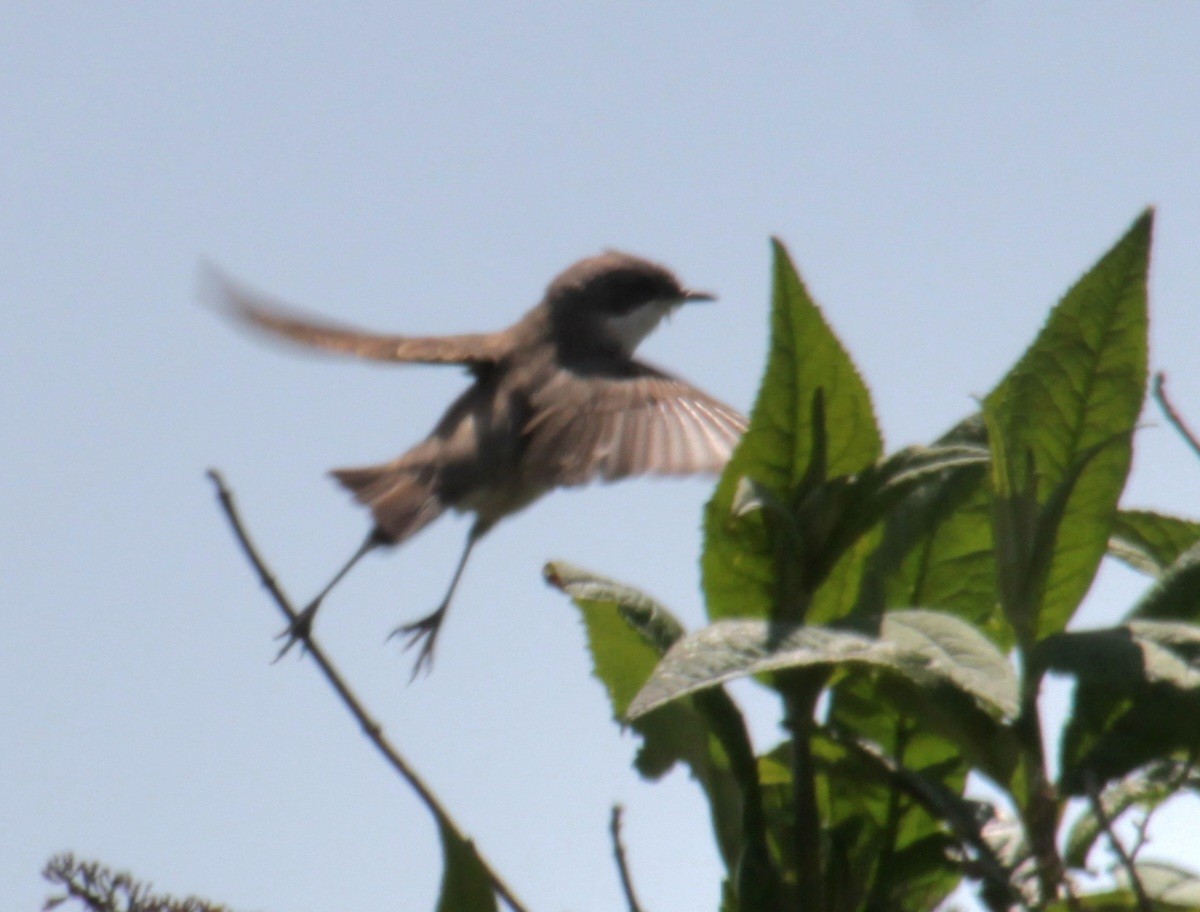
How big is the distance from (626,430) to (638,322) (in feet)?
7.58

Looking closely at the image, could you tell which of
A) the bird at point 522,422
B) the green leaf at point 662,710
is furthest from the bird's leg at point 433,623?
the green leaf at point 662,710

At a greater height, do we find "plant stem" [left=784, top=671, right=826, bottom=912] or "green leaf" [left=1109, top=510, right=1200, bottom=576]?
"green leaf" [left=1109, top=510, right=1200, bottom=576]

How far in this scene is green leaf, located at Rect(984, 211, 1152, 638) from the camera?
171cm

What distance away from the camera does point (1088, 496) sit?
175 cm

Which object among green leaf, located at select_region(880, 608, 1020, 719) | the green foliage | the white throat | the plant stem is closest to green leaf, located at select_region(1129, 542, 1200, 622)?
the green foliage

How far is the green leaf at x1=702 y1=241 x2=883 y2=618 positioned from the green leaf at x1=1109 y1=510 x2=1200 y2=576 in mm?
410

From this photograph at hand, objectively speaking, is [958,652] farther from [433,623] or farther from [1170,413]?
[433,623]

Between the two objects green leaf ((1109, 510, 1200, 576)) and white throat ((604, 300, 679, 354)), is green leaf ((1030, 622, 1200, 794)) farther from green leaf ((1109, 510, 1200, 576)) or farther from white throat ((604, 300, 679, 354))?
white throat ((604, 300, 679, 354))

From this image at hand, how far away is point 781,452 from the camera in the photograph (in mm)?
1769

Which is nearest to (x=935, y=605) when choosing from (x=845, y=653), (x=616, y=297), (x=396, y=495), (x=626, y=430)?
(x=845, y=653)

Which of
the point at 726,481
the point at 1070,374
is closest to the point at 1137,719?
the point at 1070,374

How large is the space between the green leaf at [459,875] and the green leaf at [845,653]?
283 mm

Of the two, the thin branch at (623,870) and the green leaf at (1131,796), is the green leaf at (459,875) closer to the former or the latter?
the thin branch at (623,870)

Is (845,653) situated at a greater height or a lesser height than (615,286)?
lesser
